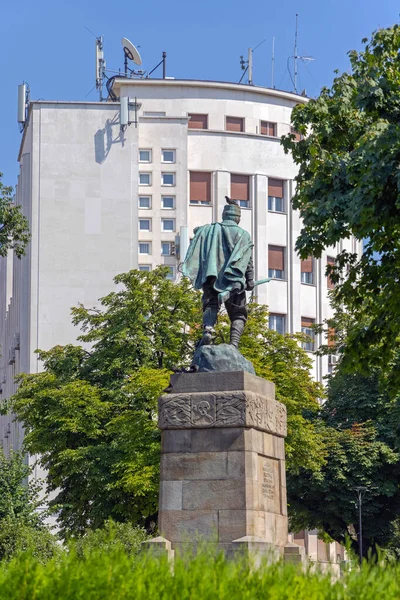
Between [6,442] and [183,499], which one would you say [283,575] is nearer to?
[183,499]

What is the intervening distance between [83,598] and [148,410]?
33747 millimetres

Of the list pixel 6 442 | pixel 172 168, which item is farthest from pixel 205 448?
pixel 6 442

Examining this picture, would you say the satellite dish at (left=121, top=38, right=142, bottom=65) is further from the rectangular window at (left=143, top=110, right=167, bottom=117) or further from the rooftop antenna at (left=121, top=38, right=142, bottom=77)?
the rectangular window at (left=143, top=110, right=167, bottom=117)

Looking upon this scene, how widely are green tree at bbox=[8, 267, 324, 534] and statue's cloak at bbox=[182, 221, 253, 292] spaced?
19.0 metres

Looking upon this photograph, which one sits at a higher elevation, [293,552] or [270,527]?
[270,527]

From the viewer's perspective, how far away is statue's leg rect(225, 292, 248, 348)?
21156 mm

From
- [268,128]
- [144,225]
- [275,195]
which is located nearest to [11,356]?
[144,225]

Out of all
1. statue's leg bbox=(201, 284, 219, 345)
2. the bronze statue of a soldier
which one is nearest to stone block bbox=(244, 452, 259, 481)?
the bronze statue of a soldier

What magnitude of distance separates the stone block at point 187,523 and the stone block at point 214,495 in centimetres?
10

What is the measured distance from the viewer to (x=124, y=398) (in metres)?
44.2

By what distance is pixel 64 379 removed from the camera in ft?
154

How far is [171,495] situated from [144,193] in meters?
58.3

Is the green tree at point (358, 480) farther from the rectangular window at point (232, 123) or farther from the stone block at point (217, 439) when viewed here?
the stone block at point (217, 439)

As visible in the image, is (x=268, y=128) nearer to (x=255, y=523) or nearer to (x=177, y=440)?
(x=177, y=440)
